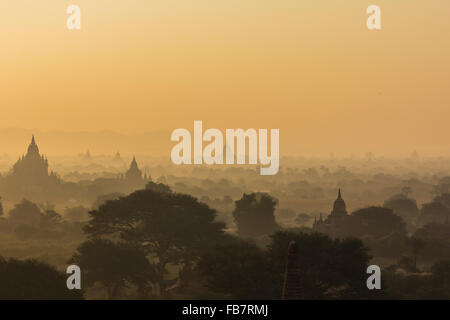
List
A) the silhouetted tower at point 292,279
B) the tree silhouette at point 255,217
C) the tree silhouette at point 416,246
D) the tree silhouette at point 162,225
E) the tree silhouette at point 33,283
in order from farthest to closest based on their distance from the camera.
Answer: the tree silhouette at point 255,217, the tree silhouette at point 416,246, the tree silhouette at point 162,225, the tree silhouette at point 33,283, the silhouetted tower at point 292,279

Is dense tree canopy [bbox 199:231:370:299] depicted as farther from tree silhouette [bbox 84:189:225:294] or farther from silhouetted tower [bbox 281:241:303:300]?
silhouetted tower [bbox 281:241:303:300]

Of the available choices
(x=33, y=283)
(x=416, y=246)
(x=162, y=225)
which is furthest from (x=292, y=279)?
(x=416, y=246)

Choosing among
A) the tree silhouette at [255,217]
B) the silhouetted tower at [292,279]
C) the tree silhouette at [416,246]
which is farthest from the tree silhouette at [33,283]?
the tree silhouette at [255,217]

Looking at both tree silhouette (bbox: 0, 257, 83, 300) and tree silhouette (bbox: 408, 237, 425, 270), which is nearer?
tree silhouette (bbox: 0, 257, 83, 300)

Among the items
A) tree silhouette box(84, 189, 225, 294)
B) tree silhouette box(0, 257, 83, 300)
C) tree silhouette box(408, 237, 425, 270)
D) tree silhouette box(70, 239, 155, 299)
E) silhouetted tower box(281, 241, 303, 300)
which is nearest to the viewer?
silhouetted tower box(281, 241, 303, 300)

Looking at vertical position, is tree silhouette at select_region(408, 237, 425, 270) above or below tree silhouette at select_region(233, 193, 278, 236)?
below

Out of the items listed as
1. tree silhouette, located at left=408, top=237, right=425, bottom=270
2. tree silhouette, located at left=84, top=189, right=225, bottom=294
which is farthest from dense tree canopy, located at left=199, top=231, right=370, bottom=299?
tree silhouette, located at left=408, top=237, right=425, bottom=270

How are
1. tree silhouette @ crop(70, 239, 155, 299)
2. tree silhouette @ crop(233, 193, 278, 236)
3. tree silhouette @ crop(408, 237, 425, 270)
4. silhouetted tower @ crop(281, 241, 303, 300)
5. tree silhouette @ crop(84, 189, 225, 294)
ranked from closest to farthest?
silhouetted tower @ crop(281, 241, 303, 300) < tree silhouette @ crop(70, 239, 155, 299) < tree silhouette @ crop(84, 189, 225, 294) < tree silhouette @ crop(408, 237, 425, 270) < tree silhouette @ crop(233, 193, 278, 236)

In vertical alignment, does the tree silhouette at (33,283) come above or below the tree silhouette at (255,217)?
below

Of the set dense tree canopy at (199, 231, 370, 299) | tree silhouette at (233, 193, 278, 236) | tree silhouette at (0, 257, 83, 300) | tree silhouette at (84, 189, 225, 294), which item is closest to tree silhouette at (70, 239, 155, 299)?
tree silhouette at (84, 189, 225, 294)

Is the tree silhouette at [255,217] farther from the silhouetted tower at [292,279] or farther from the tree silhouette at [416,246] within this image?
the silhouetted tower at [292,279]
